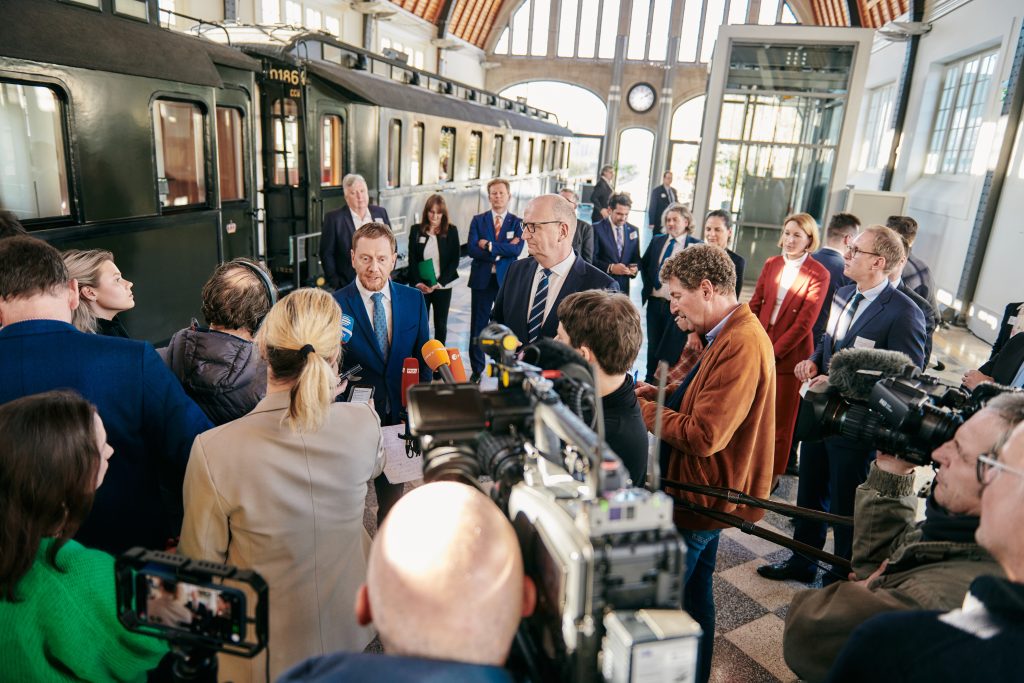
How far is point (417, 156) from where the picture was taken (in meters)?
10.3

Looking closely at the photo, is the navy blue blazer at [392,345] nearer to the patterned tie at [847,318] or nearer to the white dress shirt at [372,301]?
the white dress shirt at [372,301]

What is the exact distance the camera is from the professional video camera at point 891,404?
1.64 m

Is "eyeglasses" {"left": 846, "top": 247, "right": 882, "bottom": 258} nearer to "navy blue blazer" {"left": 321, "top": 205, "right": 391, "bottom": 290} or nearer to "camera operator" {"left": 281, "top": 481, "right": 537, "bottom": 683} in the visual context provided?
"camera operator" {"left": 281, "top": 481, "right": 537, "bottom": 683}

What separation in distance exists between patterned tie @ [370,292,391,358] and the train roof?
2.81 m

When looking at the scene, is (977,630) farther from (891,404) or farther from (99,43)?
(99,43)

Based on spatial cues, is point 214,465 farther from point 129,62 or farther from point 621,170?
point 621,170

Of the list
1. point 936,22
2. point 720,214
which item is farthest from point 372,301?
point 936,22

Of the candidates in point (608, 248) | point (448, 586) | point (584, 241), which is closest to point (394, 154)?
point (608, 248)

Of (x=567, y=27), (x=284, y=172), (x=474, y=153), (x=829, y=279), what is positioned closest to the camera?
(x=829, y=279)

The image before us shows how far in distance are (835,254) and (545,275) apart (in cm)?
293

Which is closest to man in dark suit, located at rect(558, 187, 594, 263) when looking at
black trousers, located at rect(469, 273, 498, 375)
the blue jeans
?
black trousers, located at rect(469, 273, 498, 375)

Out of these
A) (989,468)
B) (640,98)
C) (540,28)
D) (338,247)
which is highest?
(540,28)

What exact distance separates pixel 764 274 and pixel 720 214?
0.94 m

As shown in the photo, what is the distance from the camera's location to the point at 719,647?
9.63 ft
